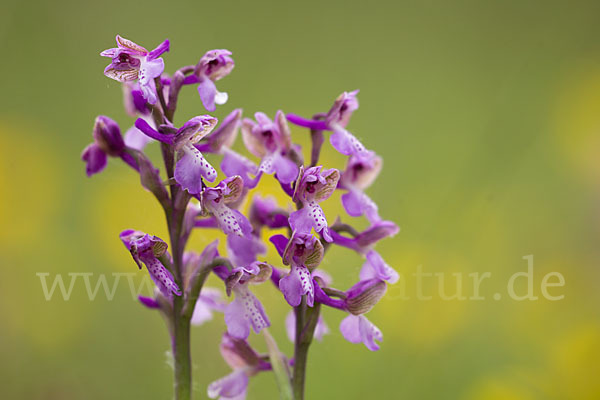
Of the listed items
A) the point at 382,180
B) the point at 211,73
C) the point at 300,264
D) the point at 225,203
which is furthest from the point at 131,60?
the point at 382,180

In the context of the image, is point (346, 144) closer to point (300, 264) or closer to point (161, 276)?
point (300, 264)

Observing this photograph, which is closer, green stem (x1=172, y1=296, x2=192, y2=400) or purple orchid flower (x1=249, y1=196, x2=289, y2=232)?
green stem (x1=172, y1=296, x2=192, y2=400)

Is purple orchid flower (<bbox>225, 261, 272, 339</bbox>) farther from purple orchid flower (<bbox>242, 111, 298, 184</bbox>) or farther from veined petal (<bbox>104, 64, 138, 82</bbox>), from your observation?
veined petal (<bbox>104, 64, 138, 82</bbox>)

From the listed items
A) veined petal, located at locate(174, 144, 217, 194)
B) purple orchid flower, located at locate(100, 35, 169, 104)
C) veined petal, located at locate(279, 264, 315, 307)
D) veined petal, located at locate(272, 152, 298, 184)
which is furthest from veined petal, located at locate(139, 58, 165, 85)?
veined petal, located at locate(279, 264, 315, 307)

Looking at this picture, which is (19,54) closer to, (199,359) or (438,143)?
(199,359)

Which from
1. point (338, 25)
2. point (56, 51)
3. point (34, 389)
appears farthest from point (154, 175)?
point (338, 25)

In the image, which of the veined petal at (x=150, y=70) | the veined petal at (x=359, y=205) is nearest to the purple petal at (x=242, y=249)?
the veined petal at (x=359, y=205)
